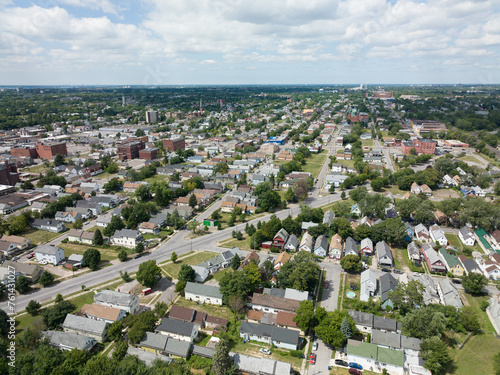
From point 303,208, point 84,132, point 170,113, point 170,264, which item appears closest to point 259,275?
point 170,264

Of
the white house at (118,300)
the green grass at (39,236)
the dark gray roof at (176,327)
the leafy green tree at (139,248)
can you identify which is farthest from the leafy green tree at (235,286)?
the green grass at (39,236)

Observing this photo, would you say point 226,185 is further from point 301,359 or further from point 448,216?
point 301,359

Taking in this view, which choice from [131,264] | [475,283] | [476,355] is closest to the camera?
[476,355]

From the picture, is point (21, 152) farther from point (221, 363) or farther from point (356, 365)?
point (356, 365)

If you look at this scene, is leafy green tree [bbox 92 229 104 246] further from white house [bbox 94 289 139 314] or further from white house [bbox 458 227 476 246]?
white house [bbox 458 227 476 246]

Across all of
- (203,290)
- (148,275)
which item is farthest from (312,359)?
(148,275)

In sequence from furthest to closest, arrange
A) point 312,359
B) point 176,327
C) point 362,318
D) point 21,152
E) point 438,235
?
point 21,152 < point 438,235 < point 362,318 < point 176,327 < point 312,359

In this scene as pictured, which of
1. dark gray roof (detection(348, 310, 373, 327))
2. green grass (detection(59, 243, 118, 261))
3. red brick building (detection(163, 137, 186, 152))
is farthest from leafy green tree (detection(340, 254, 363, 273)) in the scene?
red brick building (detection(163, 137, 186, 152))
